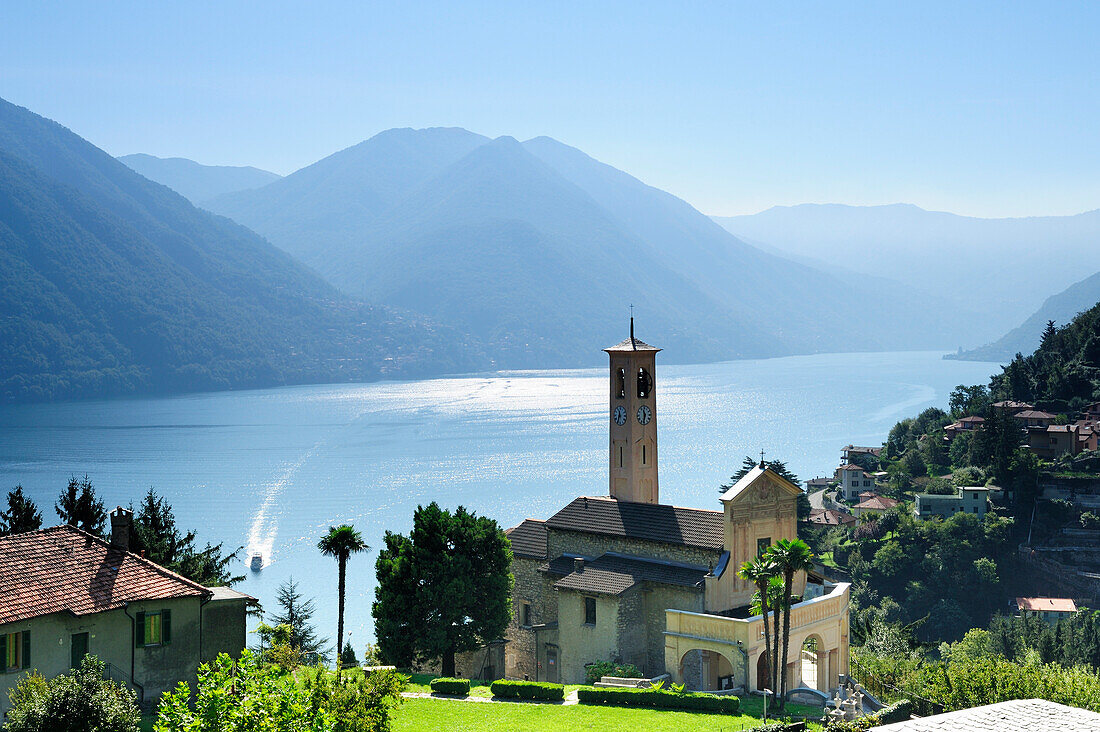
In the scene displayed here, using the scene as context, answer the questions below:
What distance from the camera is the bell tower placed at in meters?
46.5

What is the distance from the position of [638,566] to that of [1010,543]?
230 ft

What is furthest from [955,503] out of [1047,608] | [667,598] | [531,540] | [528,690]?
[528,690]

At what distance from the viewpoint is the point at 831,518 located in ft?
361

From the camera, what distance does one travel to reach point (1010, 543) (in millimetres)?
95938

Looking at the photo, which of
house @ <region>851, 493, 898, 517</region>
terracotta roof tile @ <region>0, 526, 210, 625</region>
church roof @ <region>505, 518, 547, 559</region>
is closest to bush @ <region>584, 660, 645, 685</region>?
church roof @ <region>505, 518, 547, 559</region>

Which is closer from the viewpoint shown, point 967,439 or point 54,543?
point 54,543

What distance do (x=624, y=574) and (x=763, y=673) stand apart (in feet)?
20.5

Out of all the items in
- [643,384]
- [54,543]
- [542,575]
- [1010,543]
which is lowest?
[1010,543]

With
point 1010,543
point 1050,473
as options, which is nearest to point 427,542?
point 1010,543

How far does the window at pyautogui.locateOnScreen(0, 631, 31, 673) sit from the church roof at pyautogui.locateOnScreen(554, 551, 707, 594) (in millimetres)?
18911

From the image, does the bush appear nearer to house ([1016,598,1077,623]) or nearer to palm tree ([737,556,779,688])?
palm tree ([737,556,779,688])

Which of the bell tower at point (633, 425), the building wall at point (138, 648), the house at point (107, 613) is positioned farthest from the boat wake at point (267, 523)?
the house at point (107, 613)

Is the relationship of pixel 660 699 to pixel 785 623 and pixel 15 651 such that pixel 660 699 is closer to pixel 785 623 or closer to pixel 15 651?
pixel 785 623

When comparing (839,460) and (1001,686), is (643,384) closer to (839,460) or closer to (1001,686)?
(1001,686)
